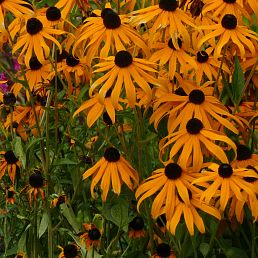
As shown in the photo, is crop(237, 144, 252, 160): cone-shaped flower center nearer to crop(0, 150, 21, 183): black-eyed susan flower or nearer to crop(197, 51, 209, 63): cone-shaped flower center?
crop(197, 51, 209, 63): cone-shaped flower center

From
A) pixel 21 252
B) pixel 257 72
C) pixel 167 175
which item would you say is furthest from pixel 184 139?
pixel 21 252

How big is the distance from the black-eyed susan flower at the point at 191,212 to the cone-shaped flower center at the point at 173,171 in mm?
51

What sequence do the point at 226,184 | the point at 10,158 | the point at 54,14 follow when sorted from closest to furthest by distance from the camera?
the point at 226,184
the point at 54,14
the point at 10,158

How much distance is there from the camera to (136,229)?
2.05 metres

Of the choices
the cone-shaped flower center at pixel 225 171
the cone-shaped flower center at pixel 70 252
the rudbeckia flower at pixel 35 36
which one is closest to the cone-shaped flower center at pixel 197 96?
the cone-shaped flower center at pixel 225 171

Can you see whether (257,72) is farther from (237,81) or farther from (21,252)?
(21,252)

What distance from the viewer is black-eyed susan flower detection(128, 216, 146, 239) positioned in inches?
80.2

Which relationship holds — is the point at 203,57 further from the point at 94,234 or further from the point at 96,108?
the point at 94,234

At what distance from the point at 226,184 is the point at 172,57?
14.0 inches

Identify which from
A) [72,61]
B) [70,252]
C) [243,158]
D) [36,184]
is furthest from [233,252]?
[72,61]

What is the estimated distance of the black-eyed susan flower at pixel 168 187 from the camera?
164cm

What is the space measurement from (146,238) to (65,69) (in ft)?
1.73

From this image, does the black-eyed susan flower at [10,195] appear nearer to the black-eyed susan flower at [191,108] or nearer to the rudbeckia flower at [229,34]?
the black-eyed susan flower at [191,108]

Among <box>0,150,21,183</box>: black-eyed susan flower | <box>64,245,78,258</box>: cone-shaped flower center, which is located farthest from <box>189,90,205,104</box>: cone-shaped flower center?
<box>0,150,21,183</box>: black-eyed susan flower
